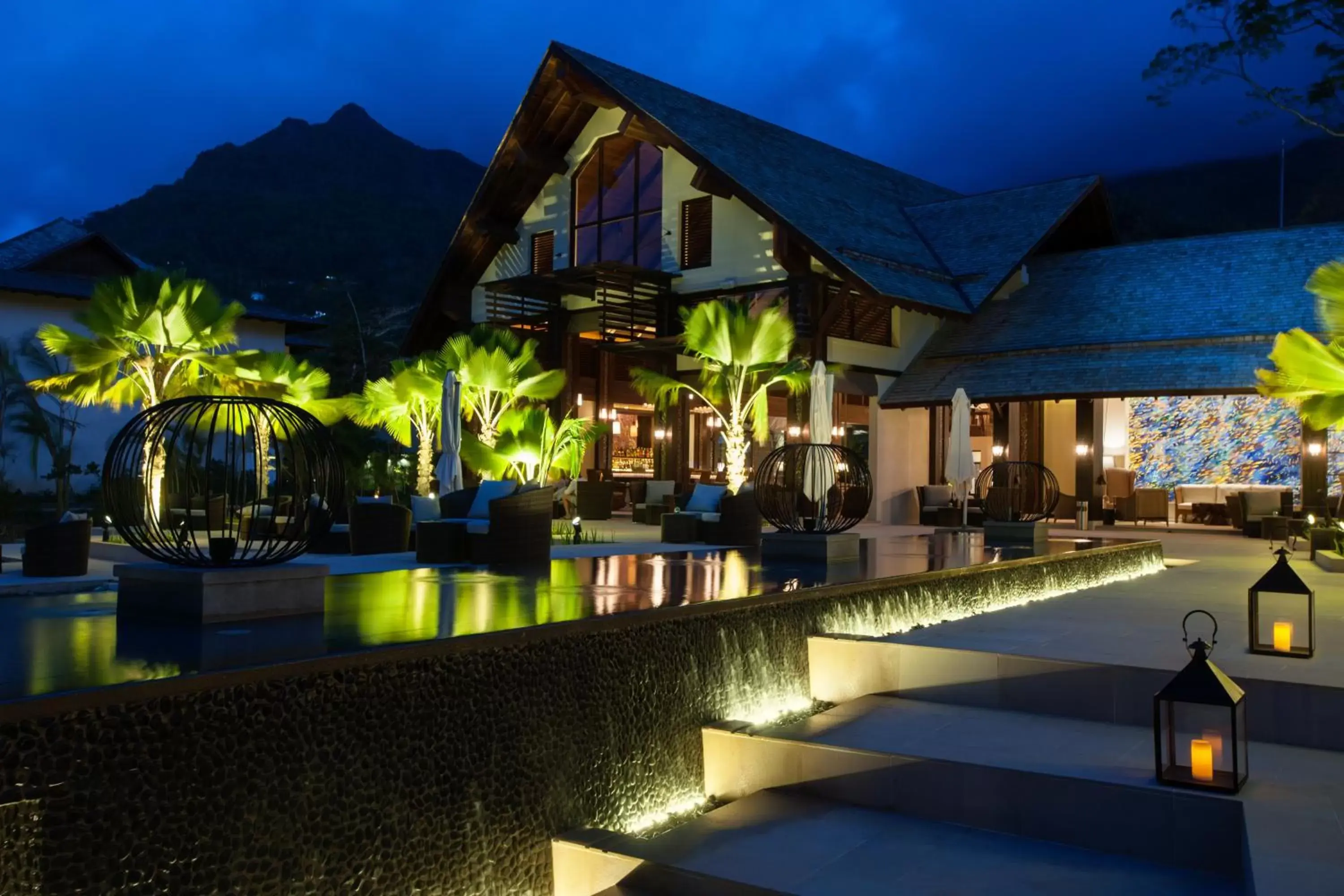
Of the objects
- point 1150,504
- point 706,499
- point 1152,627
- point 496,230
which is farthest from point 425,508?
Result: point 1150,504

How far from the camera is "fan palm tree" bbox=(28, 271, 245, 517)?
41.8 feet

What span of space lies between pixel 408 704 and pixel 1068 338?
1725cm

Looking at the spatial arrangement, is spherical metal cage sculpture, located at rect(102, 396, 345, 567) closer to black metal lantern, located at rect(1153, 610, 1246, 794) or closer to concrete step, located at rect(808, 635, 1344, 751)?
concrete step, located at rect(808, 635, 1344, 751)

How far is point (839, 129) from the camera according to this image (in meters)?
104

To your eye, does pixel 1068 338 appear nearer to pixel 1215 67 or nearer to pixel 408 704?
pixel 1215 67

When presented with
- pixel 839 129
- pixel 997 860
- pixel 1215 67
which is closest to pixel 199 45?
pixel 839 129

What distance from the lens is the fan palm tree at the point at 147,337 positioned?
41.8 feet

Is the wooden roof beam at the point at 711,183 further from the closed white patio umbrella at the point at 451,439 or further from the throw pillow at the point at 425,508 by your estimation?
the throw pillow at the point at 425,508

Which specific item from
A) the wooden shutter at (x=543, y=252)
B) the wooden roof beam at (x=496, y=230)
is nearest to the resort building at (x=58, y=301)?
the wooden roof beam at (x=496, y=230)

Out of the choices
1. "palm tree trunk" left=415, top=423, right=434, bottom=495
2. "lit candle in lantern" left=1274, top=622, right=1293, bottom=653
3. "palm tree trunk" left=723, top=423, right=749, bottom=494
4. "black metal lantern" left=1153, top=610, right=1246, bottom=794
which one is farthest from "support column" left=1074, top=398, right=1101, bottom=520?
"black metal lantern" left=1153, top=610, right=1246, bottom=794

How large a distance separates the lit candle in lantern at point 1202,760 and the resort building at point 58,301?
19575mm

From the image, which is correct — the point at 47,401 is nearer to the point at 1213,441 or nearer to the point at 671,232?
the point at 671,232

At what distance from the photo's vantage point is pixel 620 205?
21.7 metres

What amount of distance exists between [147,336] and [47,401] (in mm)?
11807
